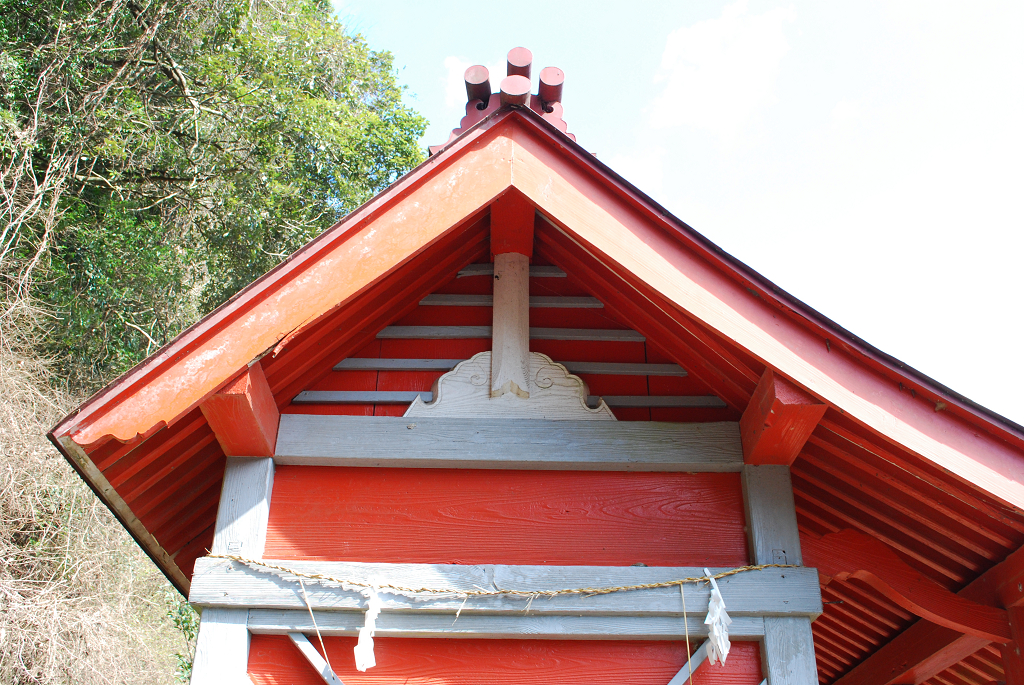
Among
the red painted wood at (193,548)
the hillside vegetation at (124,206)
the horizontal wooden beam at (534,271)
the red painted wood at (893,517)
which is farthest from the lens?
the hillside vegetation at (124,206)

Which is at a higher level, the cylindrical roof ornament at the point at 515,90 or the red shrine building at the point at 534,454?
the cylindrical roof ornament at the point at 515,90

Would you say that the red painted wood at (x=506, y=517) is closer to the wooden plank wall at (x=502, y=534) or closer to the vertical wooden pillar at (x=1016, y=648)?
the wooden plank wall at (x=502, y=534)

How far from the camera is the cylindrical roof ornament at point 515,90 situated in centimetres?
270

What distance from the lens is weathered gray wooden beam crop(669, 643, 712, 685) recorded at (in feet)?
8.23

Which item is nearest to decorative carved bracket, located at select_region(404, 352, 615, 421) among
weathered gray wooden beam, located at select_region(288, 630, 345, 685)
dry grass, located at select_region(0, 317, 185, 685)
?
weathered gray wooden beam, located at select_region(288, 630, 345, 685)

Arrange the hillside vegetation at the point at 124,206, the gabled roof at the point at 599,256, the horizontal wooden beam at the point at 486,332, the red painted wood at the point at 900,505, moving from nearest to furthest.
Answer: the gabled roof at the point at 599,256 < the red painted wood at the point at 900,505 < the horizontal wooden beam at the point at 486,332 < the hillside vegetation at the point at 124,206

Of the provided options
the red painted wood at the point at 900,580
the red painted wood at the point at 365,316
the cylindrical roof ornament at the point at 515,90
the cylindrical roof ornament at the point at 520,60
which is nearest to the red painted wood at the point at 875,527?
the red painted wood at the point at 900,580

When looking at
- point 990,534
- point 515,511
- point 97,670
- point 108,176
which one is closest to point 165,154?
point 108,176

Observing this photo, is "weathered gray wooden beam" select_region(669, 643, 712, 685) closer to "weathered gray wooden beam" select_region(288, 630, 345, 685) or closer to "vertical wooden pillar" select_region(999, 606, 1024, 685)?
"weathered gray wooden beam" select_region(288, 630, 345, 685)

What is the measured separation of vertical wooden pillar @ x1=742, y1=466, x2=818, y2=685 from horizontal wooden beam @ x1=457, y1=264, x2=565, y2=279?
1.17 meters

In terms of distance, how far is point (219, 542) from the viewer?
8.82 ft

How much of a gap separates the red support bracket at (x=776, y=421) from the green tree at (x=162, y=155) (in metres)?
9.66

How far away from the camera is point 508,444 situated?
9.50ft

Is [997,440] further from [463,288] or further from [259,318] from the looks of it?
[259,318]
